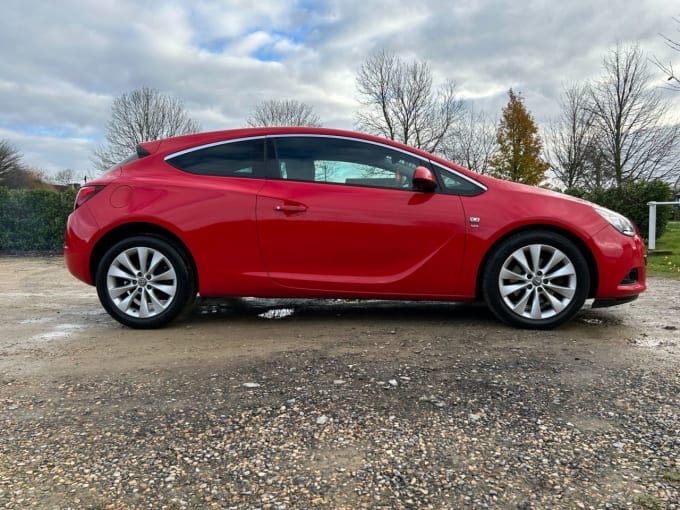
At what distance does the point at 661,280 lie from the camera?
20.1 ft

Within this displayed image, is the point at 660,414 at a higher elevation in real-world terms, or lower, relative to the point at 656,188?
lower

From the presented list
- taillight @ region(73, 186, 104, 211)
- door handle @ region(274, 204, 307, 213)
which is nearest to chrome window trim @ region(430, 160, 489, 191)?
door handle @ region(274, 204, 307, 213)

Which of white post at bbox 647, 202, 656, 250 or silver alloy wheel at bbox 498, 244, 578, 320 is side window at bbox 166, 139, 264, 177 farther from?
white post at bbox 647, 202, 656, 250

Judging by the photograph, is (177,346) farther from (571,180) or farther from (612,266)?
(571,180)

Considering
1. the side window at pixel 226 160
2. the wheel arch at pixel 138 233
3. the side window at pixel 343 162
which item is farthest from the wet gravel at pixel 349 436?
the side window at pixel 226 160

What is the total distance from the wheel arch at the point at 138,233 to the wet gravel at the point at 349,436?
3.90 ft

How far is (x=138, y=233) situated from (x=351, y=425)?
2562 millimetres

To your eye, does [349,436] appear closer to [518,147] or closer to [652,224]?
[652,224]

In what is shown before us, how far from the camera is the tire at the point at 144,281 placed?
3.67m

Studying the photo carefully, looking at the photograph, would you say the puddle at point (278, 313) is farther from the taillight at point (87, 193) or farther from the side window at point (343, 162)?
the taillight at point (87, 193)

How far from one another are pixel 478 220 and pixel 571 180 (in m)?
27.7

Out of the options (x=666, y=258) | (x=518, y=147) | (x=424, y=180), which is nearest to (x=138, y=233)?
(x=424, y=180)

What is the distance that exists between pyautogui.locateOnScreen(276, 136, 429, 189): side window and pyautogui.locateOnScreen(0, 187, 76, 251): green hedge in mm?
9778

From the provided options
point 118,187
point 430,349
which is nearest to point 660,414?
point 430,349
